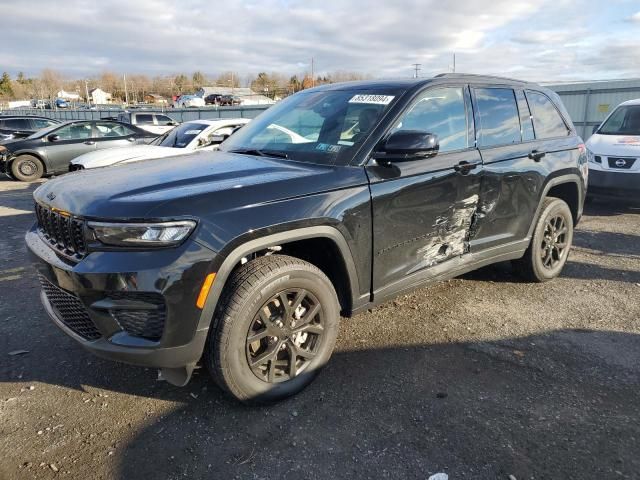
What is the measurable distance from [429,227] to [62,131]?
12.6 metres

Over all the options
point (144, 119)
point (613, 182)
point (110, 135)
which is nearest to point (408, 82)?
point (613, 182)

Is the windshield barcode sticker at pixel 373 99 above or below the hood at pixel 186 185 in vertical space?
above

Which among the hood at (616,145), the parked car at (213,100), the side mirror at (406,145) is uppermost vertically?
the parked car at (213,100)

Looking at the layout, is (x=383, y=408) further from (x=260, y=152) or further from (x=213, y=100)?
(x=213, y=100)

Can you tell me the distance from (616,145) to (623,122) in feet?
3.23

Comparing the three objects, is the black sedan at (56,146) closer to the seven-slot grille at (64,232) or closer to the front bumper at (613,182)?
the front bumper at (613,182)

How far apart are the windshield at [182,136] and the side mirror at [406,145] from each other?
646 cm

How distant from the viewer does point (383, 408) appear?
2859mm

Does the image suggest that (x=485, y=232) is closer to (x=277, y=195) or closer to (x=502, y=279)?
(x=502, y=279)

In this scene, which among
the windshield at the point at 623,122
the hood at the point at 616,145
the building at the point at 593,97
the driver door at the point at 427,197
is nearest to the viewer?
the driver door at the point at 427,197

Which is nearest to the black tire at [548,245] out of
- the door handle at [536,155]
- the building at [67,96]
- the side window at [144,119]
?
the door handle at [536,155]

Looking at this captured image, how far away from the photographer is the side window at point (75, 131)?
13.1 m

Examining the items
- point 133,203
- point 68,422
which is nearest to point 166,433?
point 68,422

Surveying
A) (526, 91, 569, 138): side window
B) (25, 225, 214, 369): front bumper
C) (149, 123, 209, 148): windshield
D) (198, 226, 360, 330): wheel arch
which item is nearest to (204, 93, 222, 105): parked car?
(149, 123, 209, 148): windshield
